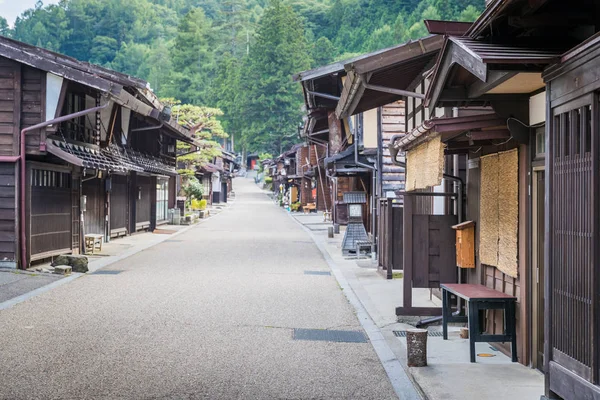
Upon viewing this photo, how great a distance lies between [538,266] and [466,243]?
2663mm

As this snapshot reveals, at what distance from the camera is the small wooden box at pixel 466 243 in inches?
407

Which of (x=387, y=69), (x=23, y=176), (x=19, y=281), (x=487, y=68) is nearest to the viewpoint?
(x=487, y=68)

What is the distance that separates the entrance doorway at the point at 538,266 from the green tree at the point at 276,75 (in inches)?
3412

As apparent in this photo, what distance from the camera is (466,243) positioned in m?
10.4

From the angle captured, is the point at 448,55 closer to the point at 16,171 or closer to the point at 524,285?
the point at 524,285

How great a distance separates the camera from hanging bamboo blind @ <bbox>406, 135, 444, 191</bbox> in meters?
8.90

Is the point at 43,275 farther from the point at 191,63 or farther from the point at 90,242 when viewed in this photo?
the point at 191,63

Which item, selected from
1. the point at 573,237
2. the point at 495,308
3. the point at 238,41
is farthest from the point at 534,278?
the point at 238,41

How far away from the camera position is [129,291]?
1383 centimetres

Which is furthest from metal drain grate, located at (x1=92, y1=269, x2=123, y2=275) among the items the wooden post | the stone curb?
the wooden post

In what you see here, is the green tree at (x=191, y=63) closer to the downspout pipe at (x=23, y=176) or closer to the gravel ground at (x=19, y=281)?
the downspout pipe at (x=23, y=176)

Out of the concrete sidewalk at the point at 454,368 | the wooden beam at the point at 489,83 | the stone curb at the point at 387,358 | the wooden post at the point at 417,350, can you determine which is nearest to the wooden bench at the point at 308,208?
the stone curb at the point at 387,358

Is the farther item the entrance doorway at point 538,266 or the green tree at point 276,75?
the green tree at point 276,75

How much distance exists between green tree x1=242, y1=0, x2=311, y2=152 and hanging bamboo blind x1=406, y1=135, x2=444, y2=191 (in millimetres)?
83393
